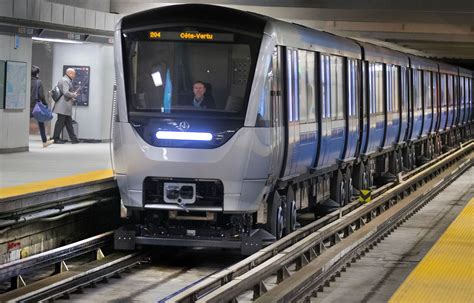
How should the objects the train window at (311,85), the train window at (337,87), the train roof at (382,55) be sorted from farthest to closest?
the train roof at (382,55)
the train window at (337,87)
the train window at (311,85)

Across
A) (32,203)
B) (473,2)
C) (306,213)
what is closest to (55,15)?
(306,213)

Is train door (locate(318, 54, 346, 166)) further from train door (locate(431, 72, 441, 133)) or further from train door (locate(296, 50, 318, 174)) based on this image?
train door (locate(431, 72, 441, 133))

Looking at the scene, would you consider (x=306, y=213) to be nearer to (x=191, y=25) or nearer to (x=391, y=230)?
Answer: (x=391, y=230)

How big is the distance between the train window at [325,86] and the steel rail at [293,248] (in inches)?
67.2

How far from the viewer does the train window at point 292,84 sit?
47.1 ft

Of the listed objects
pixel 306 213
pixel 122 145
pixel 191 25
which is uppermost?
pixel 191 25

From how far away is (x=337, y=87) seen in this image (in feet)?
59.0

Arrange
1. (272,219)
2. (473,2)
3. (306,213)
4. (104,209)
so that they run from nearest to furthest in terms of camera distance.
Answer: (272,219) < (104,209) < (306,213) < (473,2)

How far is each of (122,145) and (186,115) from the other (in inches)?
34.8

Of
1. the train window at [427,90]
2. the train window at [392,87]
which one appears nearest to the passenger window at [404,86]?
the train window at [392,87]

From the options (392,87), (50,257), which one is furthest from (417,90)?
(50,257)

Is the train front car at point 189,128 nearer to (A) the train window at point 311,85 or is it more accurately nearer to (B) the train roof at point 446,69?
(A) the train window at point 311,85

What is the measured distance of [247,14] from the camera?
43.8 feet

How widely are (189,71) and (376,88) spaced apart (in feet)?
32.5
